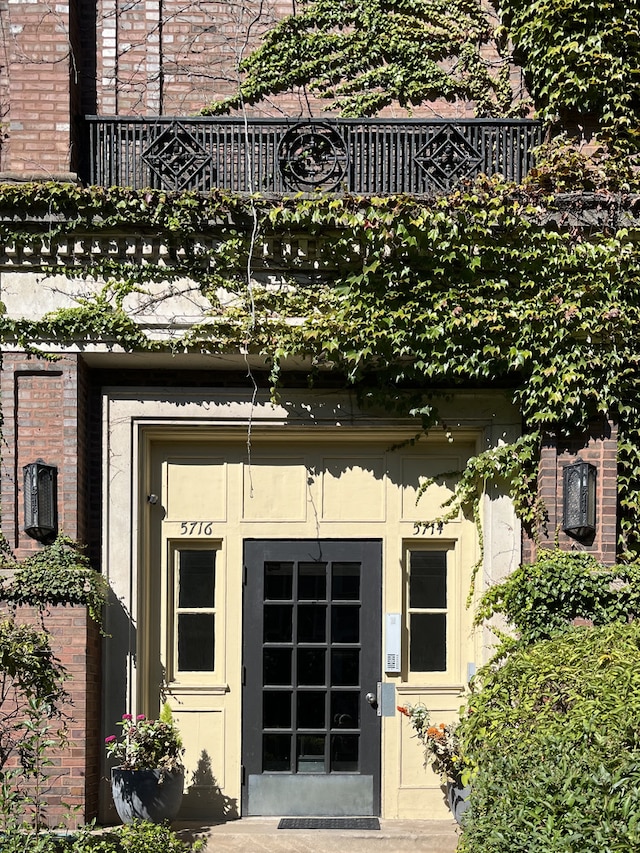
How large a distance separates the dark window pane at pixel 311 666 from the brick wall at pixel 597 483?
2114mm

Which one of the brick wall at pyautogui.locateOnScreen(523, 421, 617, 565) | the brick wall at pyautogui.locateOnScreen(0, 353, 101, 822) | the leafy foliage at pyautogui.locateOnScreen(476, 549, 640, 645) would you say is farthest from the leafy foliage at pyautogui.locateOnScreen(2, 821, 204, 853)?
→ the brick wall at pyautogui.locateOnScreen(523, 421, 617, 565)

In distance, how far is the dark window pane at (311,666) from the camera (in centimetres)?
767

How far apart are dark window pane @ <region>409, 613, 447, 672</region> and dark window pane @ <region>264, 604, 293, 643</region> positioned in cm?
109

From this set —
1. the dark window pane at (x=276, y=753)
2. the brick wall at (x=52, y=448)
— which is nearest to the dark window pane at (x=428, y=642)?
the dark window pane at (x=276, y=753)

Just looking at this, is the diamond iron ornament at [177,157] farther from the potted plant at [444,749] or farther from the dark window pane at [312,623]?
the potted plant at [444,749]

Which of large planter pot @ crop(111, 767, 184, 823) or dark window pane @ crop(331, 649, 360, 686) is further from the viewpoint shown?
dark window pane @ crop(331, 649, 360, 686)

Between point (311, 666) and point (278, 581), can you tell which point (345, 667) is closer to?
point (311, 666)

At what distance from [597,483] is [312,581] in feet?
8.50

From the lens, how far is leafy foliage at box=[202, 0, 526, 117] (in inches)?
317


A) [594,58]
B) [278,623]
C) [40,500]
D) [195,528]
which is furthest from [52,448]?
[594,58]

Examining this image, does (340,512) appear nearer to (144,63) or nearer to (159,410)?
(159,410)

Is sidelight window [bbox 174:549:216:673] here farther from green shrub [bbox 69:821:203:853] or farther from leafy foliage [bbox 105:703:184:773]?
green shrub [bbox 69:821:203:853]

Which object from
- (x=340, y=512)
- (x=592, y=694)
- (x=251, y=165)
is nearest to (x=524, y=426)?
(x=340, y=512)

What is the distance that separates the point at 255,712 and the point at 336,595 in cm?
123
